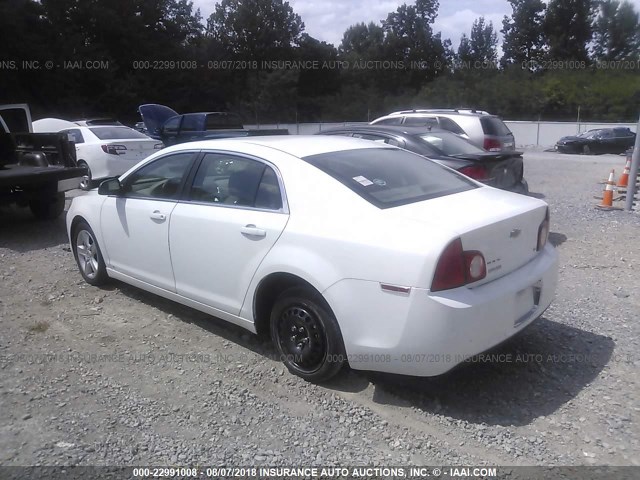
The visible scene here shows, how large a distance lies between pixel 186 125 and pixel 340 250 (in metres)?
13.0

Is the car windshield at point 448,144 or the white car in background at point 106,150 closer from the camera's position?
the car windshield at point 448,144

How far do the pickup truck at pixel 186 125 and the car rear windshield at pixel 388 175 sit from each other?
10526 mm

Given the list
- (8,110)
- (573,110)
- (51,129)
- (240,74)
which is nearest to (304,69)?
(240,74)

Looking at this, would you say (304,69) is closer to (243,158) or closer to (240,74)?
(240,74)

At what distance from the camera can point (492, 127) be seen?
13.1 meters

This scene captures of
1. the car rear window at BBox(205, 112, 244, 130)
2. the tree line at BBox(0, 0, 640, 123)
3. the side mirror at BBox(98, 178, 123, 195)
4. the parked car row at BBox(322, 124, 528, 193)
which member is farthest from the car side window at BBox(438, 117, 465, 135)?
the tree line at BBox(0, 0, 640, 123)

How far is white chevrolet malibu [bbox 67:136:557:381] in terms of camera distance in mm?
3211

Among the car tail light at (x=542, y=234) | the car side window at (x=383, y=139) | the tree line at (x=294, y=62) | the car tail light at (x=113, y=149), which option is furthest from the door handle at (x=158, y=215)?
the tree line at (x=294, y=62)

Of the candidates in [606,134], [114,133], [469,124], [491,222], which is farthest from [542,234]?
[606,134]

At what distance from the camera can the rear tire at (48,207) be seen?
28.9 feet

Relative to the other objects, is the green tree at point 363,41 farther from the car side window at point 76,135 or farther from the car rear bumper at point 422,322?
the car rear bumper at point 422,322

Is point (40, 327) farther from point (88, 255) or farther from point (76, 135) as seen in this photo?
point (76, 135)

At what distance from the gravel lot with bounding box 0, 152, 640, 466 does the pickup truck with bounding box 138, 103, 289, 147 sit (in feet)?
33.7

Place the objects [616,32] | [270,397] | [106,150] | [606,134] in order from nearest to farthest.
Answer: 1. [270,397]
2. [106,150]
3. [606,134]
4. [616,32]
